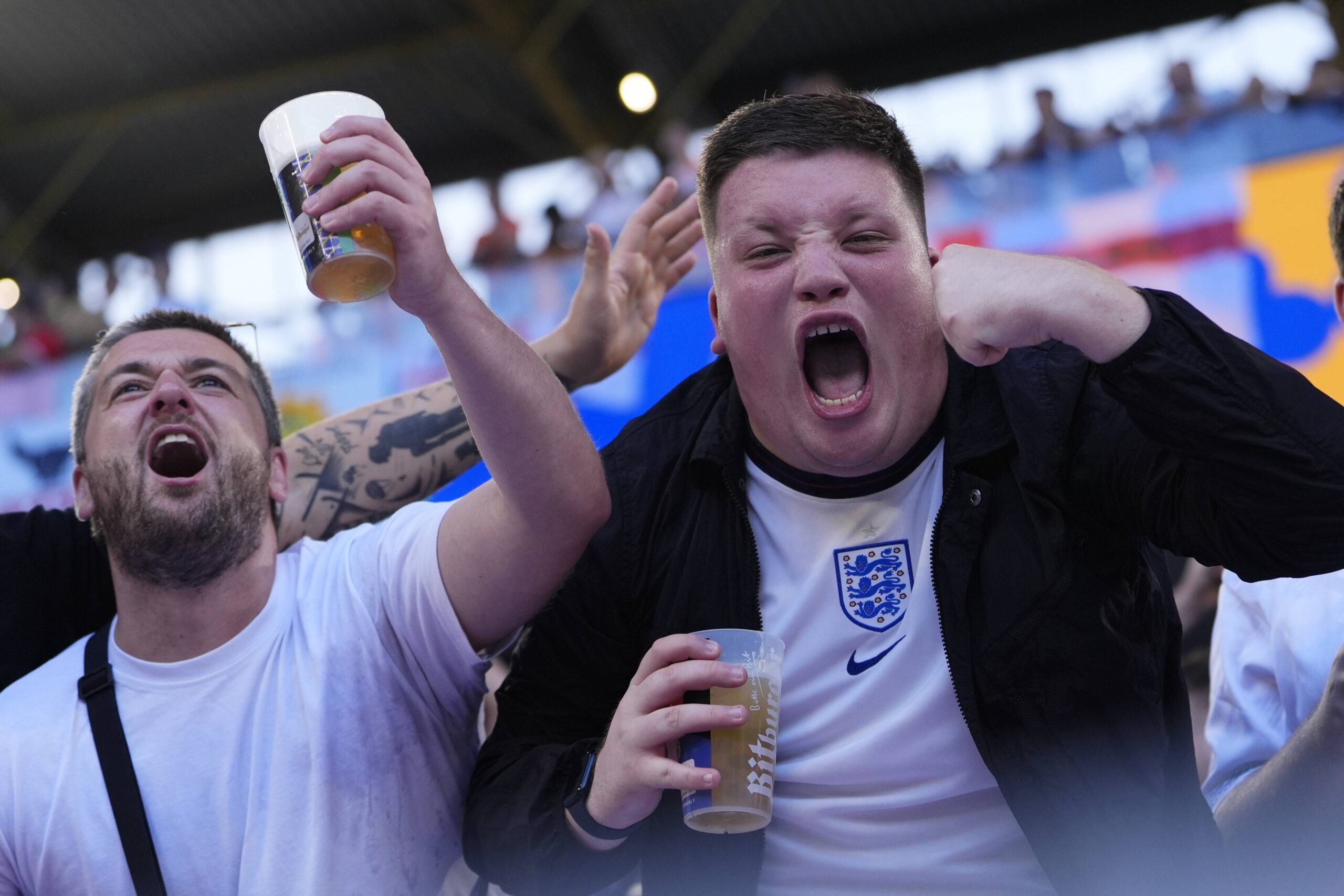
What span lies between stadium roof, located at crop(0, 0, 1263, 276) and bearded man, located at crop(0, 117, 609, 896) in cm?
741

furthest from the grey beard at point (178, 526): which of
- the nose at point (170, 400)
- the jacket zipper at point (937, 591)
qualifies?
the jacket zipper at point (937, 591)

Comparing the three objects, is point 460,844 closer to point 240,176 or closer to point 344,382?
point 344,382

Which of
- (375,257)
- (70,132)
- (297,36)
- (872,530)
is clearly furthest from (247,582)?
(70,132)

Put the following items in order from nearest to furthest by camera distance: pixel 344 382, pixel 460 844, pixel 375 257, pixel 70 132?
pixel 375 257, pixel 460 844, pixel 344 382, pixel 70 132

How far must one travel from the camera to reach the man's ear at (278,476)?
2.45 metres

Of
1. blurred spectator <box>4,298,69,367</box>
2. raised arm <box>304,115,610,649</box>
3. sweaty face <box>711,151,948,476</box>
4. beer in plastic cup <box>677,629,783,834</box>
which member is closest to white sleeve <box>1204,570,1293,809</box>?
sweaty face <box>711,151,948,476</box>

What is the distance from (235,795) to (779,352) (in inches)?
45.9

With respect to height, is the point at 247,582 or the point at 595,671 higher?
the point at 247,582

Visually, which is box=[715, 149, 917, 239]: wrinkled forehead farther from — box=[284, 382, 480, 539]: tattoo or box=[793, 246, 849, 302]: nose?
box=[284, 382, 480, 539]: tattoo

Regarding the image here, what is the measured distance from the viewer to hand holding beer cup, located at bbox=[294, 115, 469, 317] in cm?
162

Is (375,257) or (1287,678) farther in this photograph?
(1287,678)

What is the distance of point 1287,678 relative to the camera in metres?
2.24

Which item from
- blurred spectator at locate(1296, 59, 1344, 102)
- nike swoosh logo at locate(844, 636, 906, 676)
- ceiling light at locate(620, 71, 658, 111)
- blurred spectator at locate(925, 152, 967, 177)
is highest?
ceiling light at locate(620, 71, 658, 111)

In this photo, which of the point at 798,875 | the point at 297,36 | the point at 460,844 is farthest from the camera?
the point at 297,36
